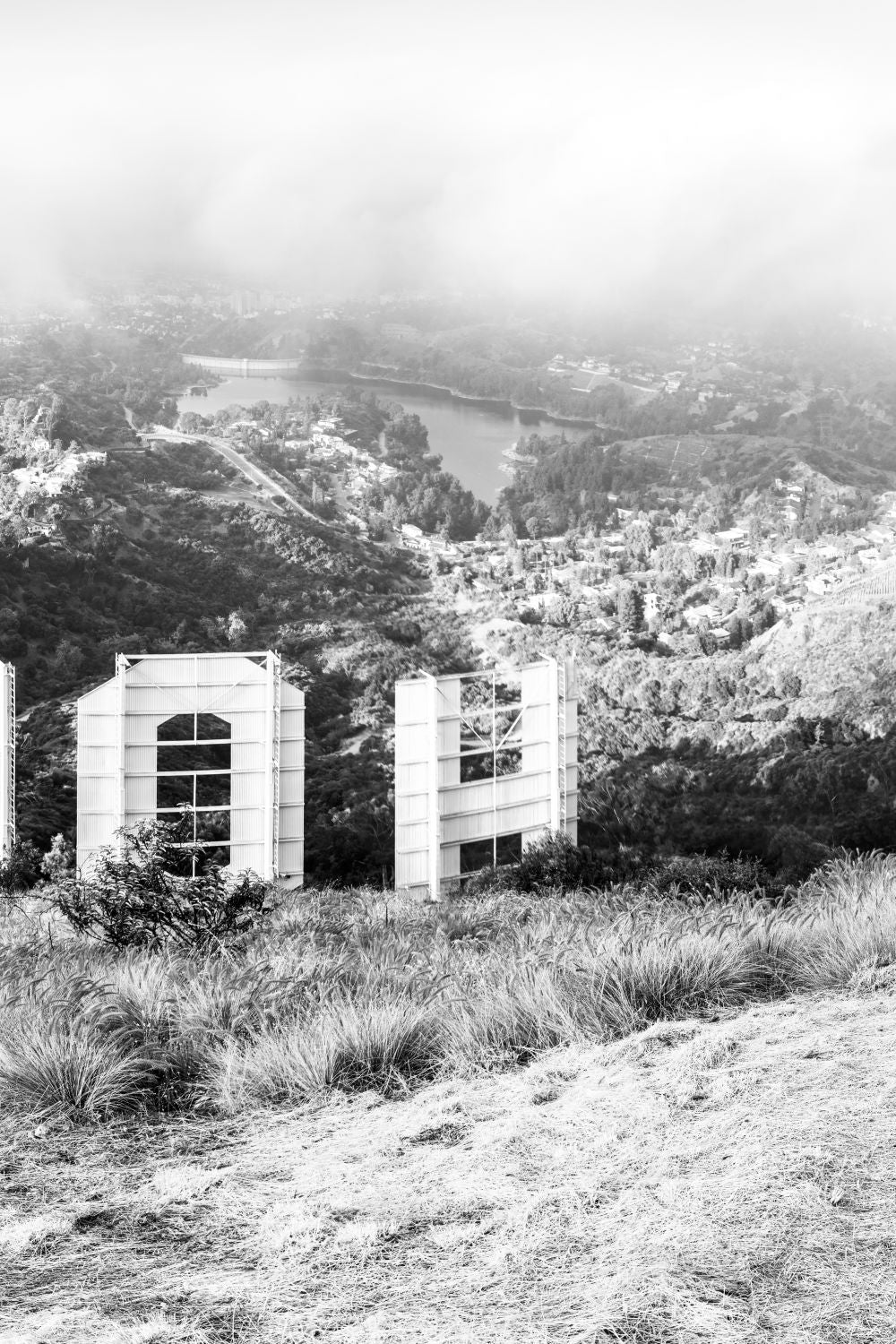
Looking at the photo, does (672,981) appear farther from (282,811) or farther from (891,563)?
(891,563)

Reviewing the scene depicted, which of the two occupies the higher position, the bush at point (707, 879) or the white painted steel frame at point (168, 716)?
the white painted steel frame at point (168, 716)

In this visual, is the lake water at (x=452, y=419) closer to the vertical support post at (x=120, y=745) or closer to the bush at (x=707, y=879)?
the vertical support post at (x=120, y=745)

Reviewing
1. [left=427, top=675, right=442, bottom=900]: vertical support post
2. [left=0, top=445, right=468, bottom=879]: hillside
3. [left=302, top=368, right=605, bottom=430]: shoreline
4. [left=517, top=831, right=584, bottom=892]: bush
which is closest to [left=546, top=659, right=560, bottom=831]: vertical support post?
[left=517, top=831, right=584, bottom=892]: bush

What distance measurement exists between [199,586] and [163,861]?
2698 cm

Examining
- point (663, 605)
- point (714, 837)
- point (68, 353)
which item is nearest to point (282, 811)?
point (714, 837)

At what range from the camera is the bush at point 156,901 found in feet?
13.0

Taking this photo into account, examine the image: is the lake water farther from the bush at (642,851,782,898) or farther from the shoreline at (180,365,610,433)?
the bush at (642,851,782,898)

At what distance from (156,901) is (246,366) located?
5628cm

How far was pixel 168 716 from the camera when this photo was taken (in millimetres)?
9133

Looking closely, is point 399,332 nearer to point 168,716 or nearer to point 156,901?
point 168,716

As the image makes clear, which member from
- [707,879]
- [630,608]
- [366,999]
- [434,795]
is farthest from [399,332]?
[366,999]

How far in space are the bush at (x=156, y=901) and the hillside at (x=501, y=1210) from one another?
169 cm

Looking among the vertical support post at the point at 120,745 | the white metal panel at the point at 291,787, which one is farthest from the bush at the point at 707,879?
the vertical support post at the point at 120,745

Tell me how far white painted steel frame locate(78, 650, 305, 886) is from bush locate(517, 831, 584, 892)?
1.90m
